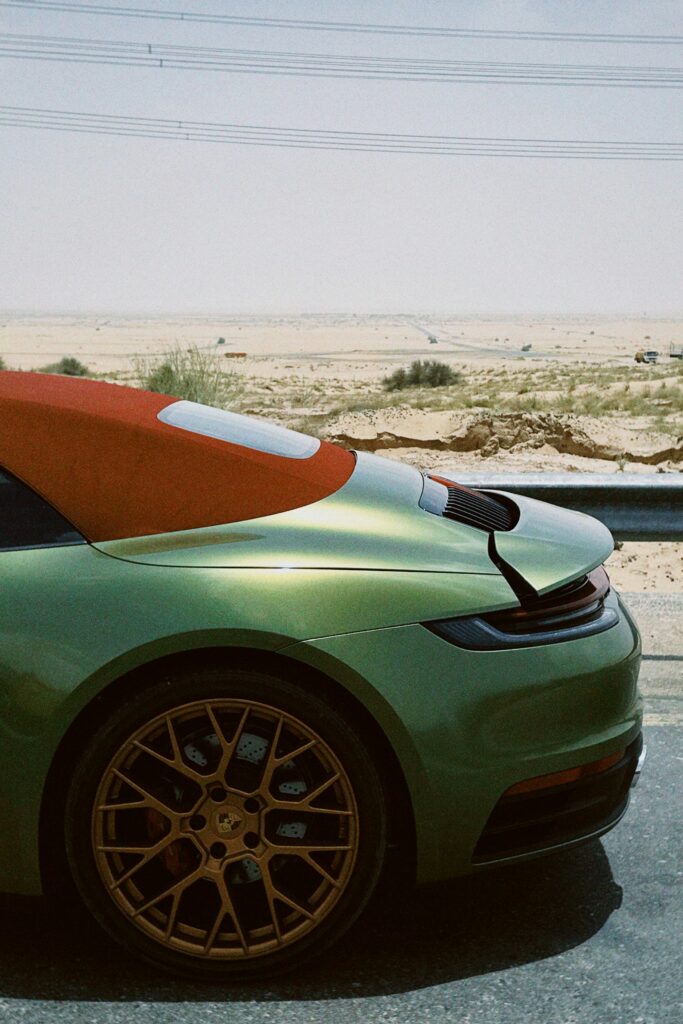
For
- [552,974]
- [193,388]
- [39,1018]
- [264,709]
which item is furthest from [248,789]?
[193,388]

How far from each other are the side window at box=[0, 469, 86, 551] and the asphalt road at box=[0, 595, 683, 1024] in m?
0.92

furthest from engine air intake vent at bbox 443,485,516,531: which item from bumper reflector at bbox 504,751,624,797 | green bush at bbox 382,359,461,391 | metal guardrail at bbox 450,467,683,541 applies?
green bush at bbox 382,359,461,391

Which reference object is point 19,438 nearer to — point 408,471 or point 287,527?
point 287,527

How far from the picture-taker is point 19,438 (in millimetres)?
3125

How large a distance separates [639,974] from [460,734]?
30.3 inches

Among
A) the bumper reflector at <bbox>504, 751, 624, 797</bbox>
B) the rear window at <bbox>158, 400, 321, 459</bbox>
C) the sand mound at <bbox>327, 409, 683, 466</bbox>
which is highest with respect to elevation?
the rear window at <bbox>158, 400, 321, 459</bbox>

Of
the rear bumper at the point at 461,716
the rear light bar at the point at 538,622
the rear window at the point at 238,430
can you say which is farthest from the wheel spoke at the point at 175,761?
the rear window at the point at 238,430

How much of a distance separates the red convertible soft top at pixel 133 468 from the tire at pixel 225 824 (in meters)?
0.45

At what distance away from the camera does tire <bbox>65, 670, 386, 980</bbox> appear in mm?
2873

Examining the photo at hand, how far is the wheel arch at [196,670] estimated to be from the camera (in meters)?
2.88

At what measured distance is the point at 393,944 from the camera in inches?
126

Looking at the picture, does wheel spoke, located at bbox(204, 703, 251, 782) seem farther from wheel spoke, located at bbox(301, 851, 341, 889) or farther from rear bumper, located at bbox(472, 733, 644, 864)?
rear bumper, located at bbox(472, 733, 644, 864)

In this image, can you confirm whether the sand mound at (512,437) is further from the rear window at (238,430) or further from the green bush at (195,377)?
the rear window at (238,430)

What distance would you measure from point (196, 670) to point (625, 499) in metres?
4.12
